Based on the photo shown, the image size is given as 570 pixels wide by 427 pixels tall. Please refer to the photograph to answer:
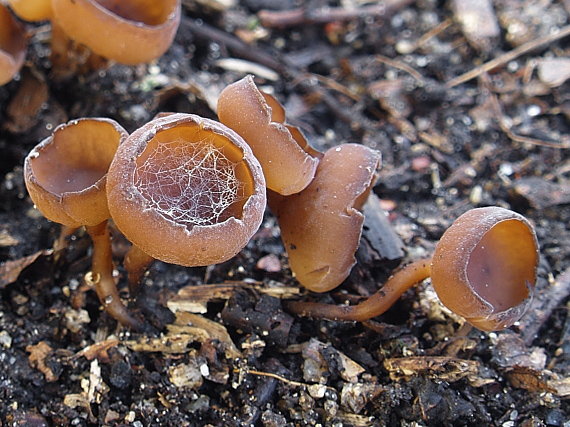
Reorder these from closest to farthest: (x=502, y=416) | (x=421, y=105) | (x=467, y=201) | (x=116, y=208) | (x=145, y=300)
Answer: (x=116, y=208) → (x=502, y=416) → (x=145, y=300) → (x=467, y=201) → (x=421, y=105)

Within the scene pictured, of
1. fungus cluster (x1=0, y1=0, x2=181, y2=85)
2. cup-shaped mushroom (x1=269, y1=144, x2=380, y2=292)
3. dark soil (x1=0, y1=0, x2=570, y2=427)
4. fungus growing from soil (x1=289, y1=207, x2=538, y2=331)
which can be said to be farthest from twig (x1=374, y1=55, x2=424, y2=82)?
fungus growing from soil (x1=289, y1=207, x2=538, y2=331)

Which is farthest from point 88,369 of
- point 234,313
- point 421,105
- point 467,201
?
point 421,105

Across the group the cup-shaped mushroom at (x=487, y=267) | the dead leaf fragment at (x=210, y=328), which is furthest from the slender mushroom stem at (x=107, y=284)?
the cup-shaped mushroom at (x=487, y=267)

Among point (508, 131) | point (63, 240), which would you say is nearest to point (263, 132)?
point (63, 240)

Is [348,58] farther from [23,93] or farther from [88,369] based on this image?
[88,369]

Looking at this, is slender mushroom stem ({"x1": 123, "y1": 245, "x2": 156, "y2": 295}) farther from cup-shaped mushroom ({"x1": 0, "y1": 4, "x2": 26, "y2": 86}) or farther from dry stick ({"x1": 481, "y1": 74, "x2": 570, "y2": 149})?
dry stick ({"x1": 481, "y1": 74, "x2": 570, "y2": 149})

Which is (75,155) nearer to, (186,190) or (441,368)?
(186,190)
